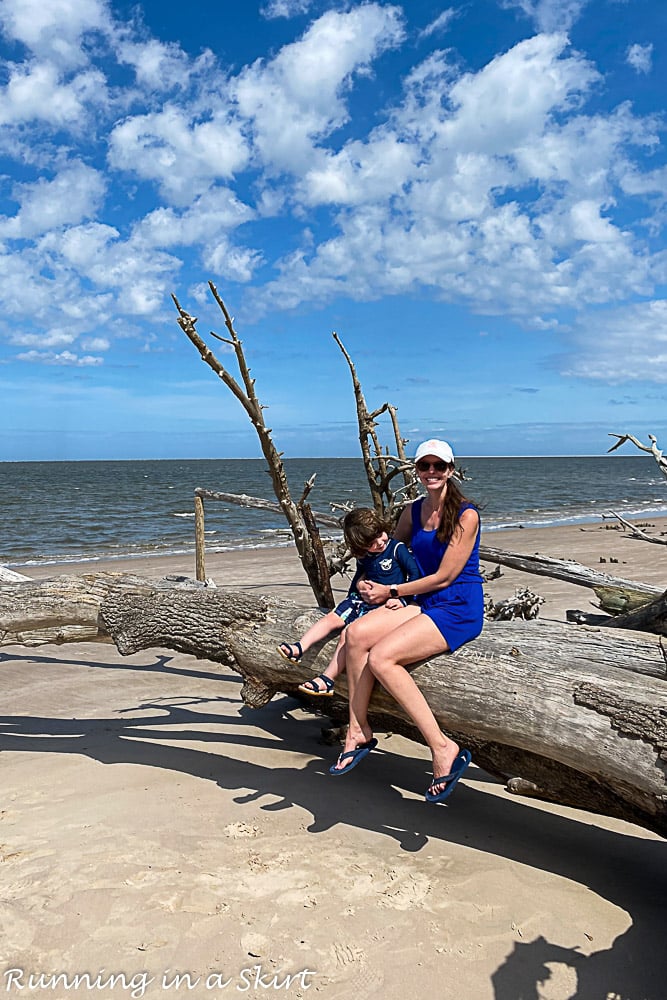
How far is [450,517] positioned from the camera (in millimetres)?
3779

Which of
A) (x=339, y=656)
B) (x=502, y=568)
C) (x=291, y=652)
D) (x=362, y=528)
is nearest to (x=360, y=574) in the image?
(x=362, y=528)

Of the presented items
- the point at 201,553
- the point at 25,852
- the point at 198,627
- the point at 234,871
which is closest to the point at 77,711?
the point at 198,627

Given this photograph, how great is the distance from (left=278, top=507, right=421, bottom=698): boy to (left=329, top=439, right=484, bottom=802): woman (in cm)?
11

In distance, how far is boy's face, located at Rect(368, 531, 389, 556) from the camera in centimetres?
386

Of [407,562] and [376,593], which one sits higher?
[407,562]

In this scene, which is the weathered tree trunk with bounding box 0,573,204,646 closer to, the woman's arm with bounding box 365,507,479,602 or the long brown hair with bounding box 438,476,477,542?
the woman's arm with bounding box 365,507,479,602

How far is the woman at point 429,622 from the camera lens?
3.52m

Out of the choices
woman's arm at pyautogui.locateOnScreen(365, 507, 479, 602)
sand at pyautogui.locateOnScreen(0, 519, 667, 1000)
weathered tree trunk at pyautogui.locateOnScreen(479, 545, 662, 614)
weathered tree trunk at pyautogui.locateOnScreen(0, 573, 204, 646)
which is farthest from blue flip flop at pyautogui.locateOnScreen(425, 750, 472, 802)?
weathered tree trunk at pyautogui.locateOnScreen(479, 545, 662, 614)

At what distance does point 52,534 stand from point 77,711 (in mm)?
18478

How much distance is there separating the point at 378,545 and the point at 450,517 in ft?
1.34

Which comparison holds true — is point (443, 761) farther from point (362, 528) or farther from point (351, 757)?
point (362, 528)

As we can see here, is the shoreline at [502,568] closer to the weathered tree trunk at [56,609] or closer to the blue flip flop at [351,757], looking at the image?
the weathered tree trunk at [56,609]

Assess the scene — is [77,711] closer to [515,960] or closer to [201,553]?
[515,960]

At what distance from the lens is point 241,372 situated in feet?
17.3
